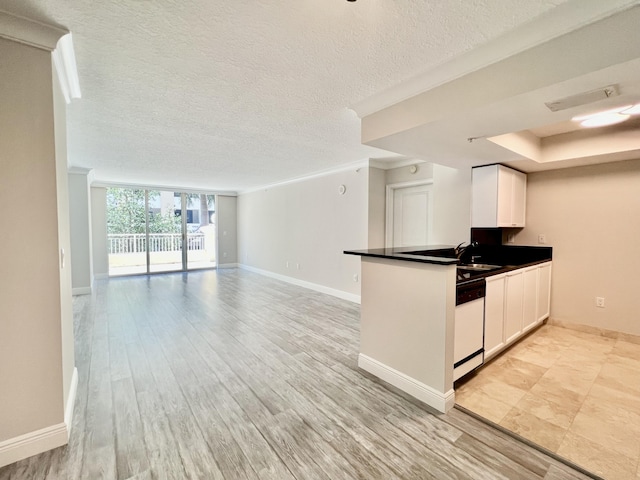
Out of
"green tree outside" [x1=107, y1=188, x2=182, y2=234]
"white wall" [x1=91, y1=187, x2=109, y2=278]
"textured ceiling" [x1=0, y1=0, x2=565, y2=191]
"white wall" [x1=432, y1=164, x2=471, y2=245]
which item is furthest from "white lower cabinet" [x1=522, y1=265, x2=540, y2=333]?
"white wall" [x1=91, y1=187, x2=109, y2=278]

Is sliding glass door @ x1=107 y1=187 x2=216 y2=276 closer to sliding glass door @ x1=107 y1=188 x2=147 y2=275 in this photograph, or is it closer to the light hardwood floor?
sliding glass door @ x1=107 y1=188 x2=147 y2=275

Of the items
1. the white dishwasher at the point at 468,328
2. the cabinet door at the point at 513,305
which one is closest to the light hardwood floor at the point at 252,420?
the white dishwasher at the point at 468,328

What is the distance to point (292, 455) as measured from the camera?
161 centimetres

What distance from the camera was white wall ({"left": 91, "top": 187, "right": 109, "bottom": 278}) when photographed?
22.3 feet

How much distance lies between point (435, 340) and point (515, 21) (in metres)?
1.97

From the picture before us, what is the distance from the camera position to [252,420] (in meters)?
1.92

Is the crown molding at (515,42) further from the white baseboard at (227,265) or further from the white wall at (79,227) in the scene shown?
the white baseboard at (227,265)

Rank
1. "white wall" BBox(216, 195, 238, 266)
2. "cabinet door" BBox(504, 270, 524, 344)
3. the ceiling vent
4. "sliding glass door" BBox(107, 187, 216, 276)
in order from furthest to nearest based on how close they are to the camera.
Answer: "white wall" BBox(216, 195, 238, 266)
"sliding glass door" BBox(107, 187, 216, 276)
"cabinet door" BBox(504, 270, 524, 344)
the ceiling vent

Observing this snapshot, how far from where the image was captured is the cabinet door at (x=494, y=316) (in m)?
2.50

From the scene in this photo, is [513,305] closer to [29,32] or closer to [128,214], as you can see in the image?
[29,32]

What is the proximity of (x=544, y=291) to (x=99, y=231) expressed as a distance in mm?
8872

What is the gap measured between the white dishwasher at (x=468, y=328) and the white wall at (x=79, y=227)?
619cm

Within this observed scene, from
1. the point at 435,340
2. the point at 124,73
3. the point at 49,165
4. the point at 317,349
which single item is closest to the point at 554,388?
the point at 435,340

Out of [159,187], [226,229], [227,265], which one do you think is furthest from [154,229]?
[227,265]
